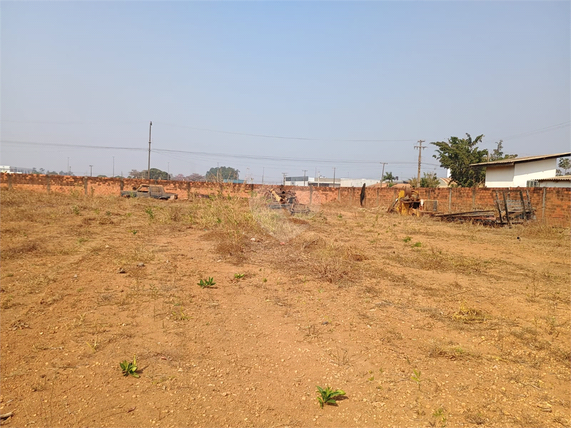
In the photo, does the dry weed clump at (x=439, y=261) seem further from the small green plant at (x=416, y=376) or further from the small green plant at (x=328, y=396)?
the small green plant at (x=328, y=396)

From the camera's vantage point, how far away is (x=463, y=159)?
103ft

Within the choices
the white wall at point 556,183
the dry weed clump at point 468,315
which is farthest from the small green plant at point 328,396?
the white wall at point 556,183

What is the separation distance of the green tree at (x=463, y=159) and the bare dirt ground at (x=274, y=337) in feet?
85.9

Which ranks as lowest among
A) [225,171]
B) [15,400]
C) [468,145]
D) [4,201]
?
[15,400]

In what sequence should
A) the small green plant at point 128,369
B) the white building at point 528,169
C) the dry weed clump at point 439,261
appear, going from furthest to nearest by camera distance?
the white building at point 528,169
the dry weed clump at point 439,261
the small green plant at point 128,369

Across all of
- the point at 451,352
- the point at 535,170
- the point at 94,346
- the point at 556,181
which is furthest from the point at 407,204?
the point at 94,346

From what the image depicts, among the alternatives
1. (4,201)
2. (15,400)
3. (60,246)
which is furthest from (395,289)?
(4,201)

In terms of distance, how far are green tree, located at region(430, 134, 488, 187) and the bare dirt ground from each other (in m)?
26.2

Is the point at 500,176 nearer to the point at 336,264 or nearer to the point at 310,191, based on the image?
the point at 310,191

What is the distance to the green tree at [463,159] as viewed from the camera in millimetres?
31453

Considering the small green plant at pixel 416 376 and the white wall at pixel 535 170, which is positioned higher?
the white wall at pixel 535 170

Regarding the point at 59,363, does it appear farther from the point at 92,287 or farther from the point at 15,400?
the point at 92,287

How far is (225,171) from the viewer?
11312 millimetres

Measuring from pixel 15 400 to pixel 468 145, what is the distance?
35.6m
